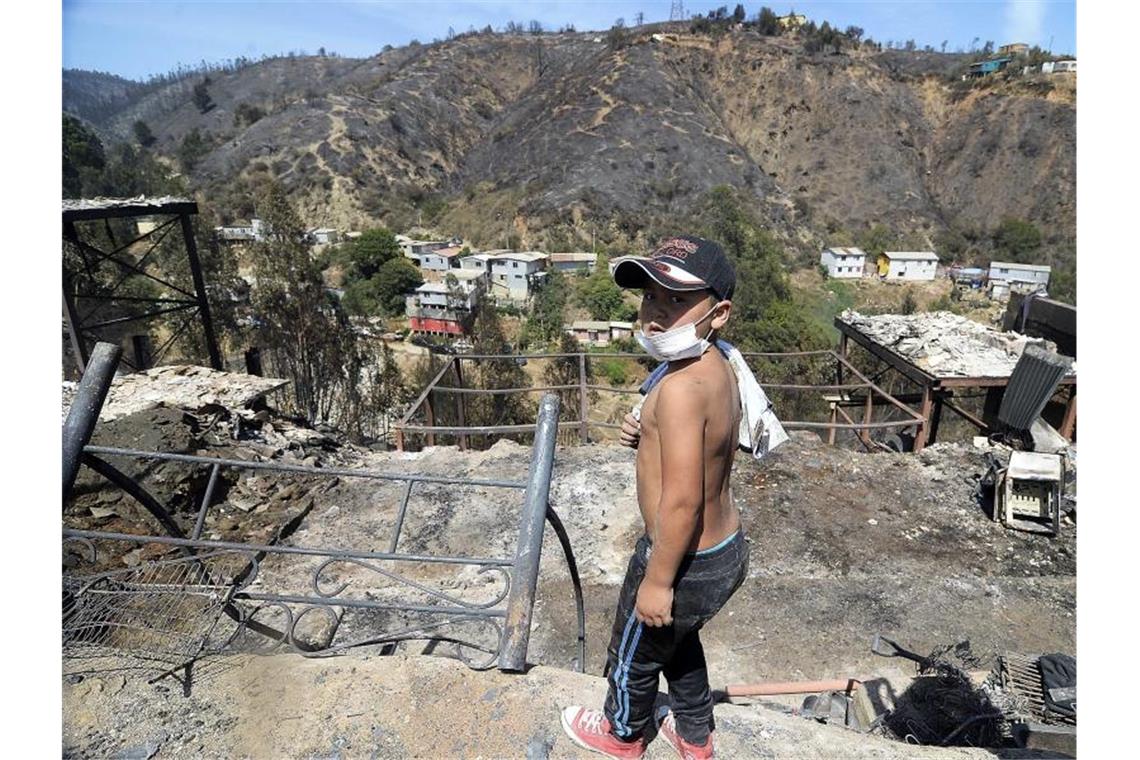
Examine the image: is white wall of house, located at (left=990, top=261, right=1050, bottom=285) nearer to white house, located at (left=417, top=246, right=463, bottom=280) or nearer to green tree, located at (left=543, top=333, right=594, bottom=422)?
green tree, located at (left=543, top=333, right=594, bottom=422)

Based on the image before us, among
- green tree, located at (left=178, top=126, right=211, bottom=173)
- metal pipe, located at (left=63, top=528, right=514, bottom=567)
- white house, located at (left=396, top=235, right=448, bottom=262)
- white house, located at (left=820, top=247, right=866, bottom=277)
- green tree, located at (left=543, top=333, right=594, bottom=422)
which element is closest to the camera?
metal pipe, located at (left=63, top=528, right=514, bottom=567)

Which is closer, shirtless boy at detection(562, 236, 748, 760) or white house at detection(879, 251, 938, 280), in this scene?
shirtless boy at detection(562, 236, 748, 760)

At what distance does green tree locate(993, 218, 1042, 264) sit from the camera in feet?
167

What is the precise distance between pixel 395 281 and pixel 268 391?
33.1m

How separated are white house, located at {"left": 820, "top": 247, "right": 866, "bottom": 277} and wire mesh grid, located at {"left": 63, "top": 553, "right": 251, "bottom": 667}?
2050 inches

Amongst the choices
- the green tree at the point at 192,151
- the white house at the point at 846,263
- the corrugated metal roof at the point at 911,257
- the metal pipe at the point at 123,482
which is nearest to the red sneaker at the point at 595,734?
the metal pipe at the point at 123,482

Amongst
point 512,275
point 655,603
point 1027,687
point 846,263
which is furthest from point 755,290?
point 655,603

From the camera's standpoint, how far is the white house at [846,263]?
47781 millimetres

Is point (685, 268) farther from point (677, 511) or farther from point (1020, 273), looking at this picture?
point (1020, 273)

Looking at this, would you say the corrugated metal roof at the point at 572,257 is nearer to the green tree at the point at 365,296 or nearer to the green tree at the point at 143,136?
the green tree at the point at 365,296

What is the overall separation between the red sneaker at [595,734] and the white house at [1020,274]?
55165 mm

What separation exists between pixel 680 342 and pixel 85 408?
235 cm

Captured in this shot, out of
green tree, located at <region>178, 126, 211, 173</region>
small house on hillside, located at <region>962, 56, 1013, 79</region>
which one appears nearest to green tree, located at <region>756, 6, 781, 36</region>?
small house on hillside, located at <region>962, 56, 1013, 79</region>

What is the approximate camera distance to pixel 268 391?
28.8 ft
